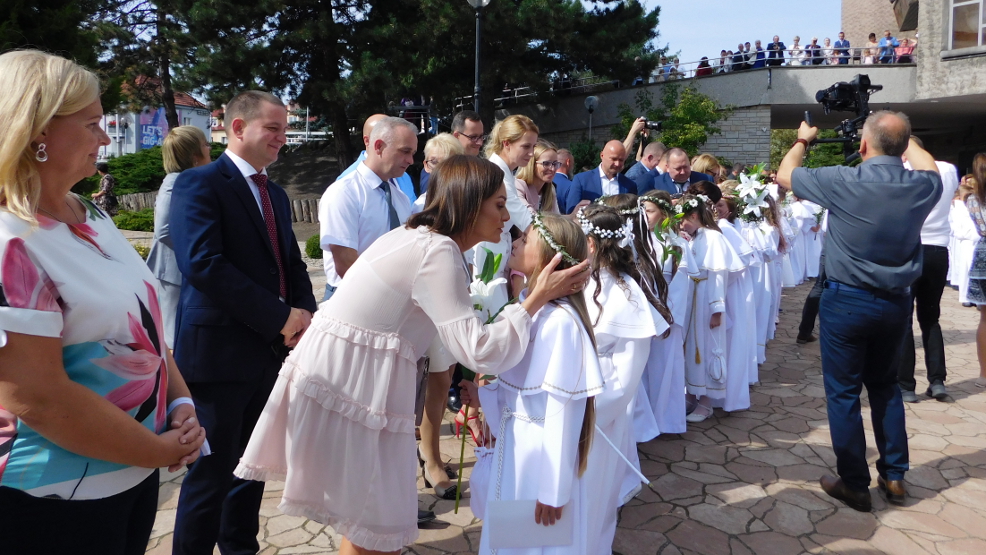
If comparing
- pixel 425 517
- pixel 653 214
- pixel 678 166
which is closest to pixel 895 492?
pixel 653 214

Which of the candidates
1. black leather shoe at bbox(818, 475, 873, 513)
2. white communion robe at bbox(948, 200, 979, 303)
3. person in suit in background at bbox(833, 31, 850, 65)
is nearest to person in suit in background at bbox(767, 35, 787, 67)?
person in suit in background at bbox(833, 31, 850, 65)

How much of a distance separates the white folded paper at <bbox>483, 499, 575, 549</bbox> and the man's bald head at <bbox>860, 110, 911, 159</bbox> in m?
2.76

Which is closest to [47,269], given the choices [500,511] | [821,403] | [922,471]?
[500,511]

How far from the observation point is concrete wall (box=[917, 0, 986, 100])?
21.7 meters

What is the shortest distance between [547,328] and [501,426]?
0.49 meters

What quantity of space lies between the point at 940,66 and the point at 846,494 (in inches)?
937

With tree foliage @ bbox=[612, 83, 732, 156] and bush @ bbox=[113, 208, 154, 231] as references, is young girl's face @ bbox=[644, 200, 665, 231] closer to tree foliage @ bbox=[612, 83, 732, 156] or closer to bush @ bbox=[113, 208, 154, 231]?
bush @ bbox=[113, 208, 154, 231]

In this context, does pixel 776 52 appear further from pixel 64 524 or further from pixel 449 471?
pixel 64 524

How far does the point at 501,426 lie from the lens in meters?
2.92

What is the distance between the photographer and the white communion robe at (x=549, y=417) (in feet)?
8.74

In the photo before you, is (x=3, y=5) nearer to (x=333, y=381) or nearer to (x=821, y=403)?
(x=333, y=381)

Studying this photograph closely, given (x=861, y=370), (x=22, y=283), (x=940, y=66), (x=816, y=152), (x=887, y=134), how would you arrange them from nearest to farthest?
(x=22, y=283), (x=887, y=134), (x=861, y=370), (x=940, y=66), (x=816, y=152)

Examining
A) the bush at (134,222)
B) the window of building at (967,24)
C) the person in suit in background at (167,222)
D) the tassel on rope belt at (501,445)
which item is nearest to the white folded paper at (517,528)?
the tassel on rope belt at (501,445)

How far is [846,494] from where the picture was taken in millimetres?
4098
